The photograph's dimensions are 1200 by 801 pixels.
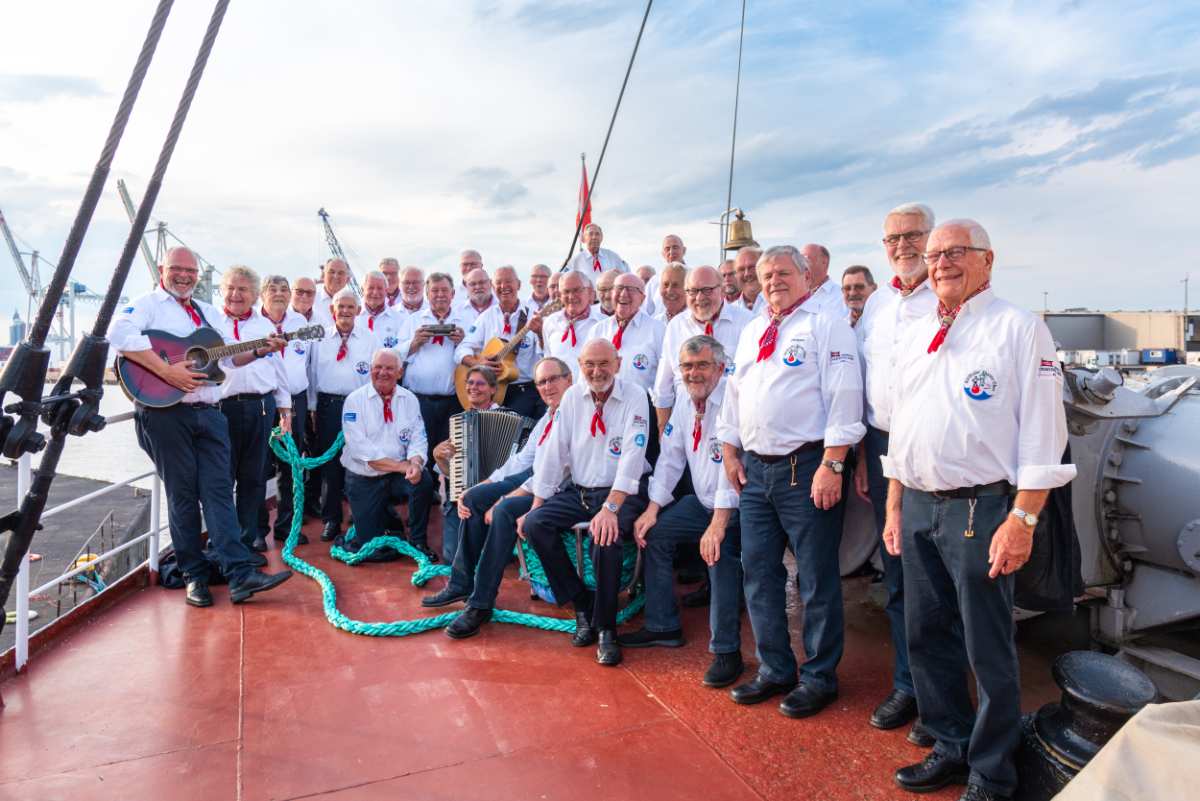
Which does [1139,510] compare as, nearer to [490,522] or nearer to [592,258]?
[490,522]

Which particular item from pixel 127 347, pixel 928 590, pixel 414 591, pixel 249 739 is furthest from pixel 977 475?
pixel 127 347

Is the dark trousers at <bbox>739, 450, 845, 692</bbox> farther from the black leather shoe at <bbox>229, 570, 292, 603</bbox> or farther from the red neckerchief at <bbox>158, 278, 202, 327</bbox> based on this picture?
the red neckerchief at <bbox>158, 278, 202, 327</bbox>

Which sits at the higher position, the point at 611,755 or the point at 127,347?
the point at 127,347

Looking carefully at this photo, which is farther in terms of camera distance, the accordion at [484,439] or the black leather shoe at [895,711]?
the accordion at [484,439]

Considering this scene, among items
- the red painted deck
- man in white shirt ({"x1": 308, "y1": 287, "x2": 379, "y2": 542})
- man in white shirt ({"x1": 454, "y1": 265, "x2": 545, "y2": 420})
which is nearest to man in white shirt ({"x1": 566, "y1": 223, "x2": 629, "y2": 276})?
man in white shirt ({"x1": 454, "y1": 265, "x2": 545, "y2": 420})

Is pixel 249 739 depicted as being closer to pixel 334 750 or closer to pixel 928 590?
pixel 334 750

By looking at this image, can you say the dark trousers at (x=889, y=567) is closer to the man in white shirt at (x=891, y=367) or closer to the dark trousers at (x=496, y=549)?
the man in white shirt at (x=891, y=367)

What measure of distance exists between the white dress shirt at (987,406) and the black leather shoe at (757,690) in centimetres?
132

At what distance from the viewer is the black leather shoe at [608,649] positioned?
3.92 metres

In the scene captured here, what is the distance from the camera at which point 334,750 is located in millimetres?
3062

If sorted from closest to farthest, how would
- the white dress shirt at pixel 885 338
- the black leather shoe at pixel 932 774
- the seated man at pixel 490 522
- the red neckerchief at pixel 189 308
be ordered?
the black leather shoe at pixel 932 774 → the white dress shirt at pixel 885 338 → the seated man at pixel 490 522 → the red neckerchief at pixel 189 308

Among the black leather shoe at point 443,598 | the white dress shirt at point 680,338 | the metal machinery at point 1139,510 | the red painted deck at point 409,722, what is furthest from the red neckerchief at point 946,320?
the black leather shoe at point 443,598

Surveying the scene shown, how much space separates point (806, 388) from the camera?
3.36 metres

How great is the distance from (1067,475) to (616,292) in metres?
3.41
